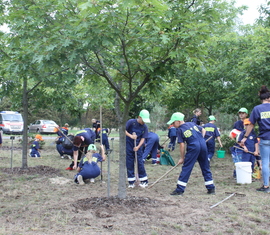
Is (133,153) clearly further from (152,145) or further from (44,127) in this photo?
(44,127)

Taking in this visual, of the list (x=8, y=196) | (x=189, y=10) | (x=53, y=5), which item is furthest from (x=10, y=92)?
(x=189, y=10)

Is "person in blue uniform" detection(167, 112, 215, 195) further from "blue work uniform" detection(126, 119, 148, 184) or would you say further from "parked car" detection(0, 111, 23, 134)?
"parked car" detection(0, 111, 23, 134)

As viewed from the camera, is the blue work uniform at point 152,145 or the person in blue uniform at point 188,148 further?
the blue work uniform at point 152,145

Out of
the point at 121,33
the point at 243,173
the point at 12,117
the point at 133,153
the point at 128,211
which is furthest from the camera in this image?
the point at 12,117

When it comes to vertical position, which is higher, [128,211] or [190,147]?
[190,147]

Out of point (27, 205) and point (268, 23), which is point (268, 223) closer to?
point (27, 205)

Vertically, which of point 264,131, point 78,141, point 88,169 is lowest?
point 88,169

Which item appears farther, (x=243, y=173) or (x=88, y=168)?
(x=88, y=168)

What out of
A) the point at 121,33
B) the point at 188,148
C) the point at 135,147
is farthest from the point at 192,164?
the point at 121,33

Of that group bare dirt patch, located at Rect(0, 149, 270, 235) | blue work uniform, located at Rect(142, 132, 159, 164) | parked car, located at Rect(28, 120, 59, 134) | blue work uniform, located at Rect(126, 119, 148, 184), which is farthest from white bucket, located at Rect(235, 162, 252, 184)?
parked car, located at Rect(28, 120, 59, 134)

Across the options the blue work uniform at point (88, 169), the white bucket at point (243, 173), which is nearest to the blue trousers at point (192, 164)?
the white bucket at point (243, 173)

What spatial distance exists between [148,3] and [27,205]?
3.93 meters

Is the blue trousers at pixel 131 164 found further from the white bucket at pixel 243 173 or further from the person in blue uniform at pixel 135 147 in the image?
the white bucket at pixel 243 173

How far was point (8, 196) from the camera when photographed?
243 inches
